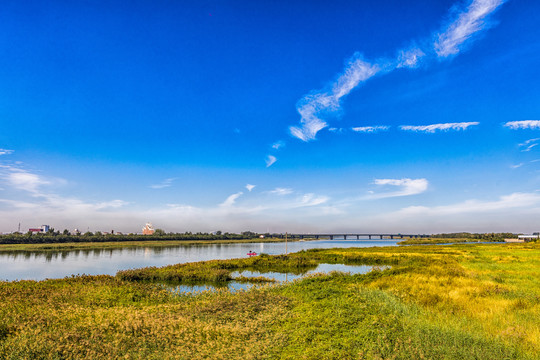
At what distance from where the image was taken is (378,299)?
16.0m

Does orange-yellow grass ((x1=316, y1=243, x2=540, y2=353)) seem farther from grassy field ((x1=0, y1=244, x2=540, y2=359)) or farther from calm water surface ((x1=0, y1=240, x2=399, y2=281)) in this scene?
calm water surface ((x1=0, y1=240, x2=399, y2=281))

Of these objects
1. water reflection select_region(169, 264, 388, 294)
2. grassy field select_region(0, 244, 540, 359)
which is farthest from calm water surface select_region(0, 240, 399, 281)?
grassy field select_region(0, 244, 540, 359)

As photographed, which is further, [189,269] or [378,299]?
[189,269]

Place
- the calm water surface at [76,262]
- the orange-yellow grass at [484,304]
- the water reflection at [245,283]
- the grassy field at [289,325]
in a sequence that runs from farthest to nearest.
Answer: the calm water surface at [76,262] < the water reflection at [245,283] < the orange-yellow grass at [484,304] < the grassy field at [289,325]

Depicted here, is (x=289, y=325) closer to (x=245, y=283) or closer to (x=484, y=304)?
(x=484, y=304)

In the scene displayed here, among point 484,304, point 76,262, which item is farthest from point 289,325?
point 76,262

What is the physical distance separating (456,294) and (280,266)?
2857 cm

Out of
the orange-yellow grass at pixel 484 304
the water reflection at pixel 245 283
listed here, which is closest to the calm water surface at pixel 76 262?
the water reflection at pixel 245 283

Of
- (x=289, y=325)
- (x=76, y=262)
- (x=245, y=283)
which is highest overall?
(x=289, y=325)

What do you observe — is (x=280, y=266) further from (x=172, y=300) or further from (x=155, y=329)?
(x=155, y=329)

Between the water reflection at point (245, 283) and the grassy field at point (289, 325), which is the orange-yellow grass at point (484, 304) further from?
the water reflection at point (245, 283)

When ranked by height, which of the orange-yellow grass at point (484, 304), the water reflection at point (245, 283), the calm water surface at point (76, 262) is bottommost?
the calm water surface at point (76, 262)

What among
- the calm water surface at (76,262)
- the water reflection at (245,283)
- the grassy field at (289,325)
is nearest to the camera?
the grassy field at (289,325)

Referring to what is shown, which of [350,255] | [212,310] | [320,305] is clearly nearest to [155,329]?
[212,310]
